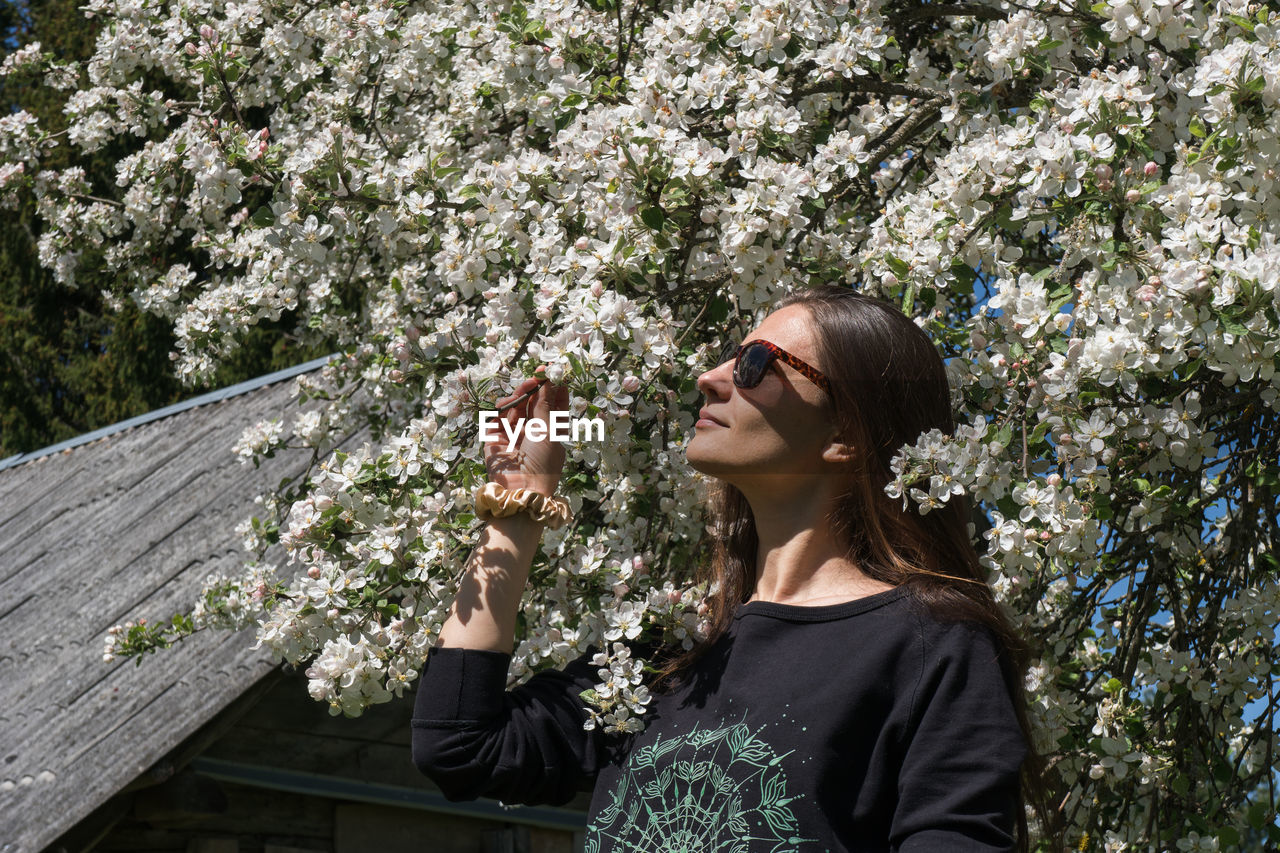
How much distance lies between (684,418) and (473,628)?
2.59 feet

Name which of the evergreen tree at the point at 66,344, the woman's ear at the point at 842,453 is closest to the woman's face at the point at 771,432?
the woman's ear at the point at 842,453

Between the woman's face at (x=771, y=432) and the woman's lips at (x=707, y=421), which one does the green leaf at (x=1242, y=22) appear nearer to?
the woman's face at (x=771, y=432)

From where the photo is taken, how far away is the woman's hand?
2.21m

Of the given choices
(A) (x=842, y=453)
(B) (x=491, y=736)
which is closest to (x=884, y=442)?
(A) (x=842, y=453)

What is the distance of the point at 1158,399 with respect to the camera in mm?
2346

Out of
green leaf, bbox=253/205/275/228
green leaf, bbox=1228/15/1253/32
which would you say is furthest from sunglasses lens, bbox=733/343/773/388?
green leaf, bbox=253/205/275/228

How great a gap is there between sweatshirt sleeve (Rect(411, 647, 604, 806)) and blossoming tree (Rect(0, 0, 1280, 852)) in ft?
0.31

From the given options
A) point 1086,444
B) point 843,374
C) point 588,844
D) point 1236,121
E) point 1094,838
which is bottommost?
point 1094,838

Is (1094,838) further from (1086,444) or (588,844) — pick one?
(588,844)

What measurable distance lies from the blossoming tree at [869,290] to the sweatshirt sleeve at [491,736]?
0.09 meters

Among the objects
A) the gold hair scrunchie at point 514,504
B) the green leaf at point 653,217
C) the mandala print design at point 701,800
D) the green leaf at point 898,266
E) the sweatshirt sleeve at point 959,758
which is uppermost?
the green leaf at point 653,217

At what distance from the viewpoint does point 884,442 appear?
6.82 feet

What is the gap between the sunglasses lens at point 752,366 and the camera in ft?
6.78

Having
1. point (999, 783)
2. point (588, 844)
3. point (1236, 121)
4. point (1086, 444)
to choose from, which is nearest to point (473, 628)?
point (588, 844)
